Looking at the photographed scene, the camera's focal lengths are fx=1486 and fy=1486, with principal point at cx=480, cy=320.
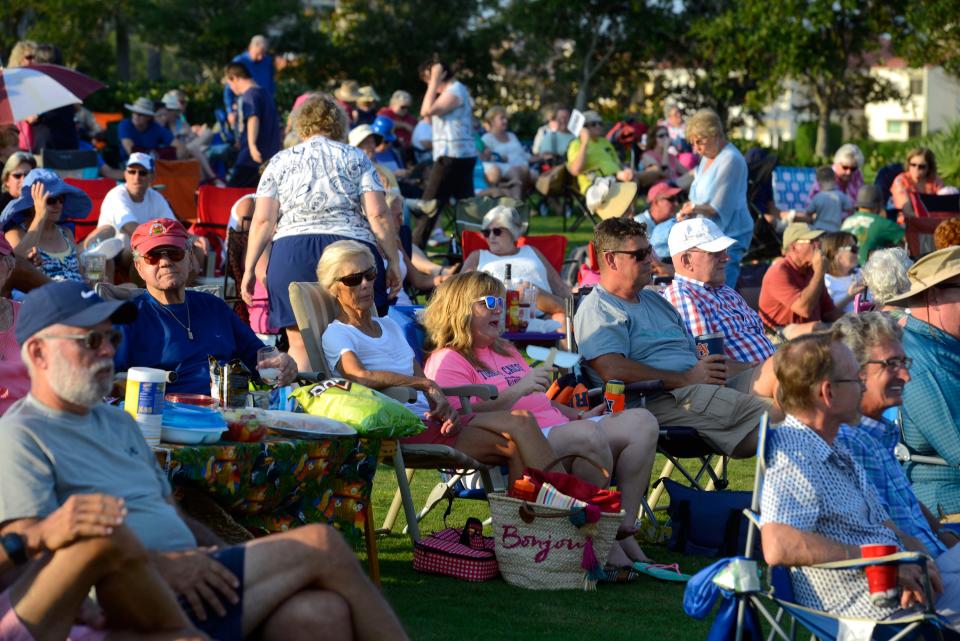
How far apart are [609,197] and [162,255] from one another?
26.4ft

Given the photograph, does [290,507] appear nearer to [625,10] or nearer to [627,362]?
[627,362]

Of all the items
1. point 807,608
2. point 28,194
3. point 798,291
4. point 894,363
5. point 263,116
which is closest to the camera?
point 807,608

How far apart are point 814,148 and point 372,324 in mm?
41911

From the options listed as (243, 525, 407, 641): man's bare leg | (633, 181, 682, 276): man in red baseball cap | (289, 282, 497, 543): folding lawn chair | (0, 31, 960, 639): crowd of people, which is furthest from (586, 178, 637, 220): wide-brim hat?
(243, 525, 407, 641): man's bare leg

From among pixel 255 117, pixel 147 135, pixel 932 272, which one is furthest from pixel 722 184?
pixel 147 135

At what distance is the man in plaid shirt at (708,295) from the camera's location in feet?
23.8

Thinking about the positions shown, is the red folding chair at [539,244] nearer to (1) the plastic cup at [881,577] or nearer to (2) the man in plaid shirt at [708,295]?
(2) the man in plaid shirt at [708,295]

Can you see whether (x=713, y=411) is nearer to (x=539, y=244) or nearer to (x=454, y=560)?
(x=454, y=560)

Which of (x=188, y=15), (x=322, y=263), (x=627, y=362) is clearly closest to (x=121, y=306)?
(x=322, y=263)

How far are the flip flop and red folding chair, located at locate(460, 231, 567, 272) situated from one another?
15.3 ft

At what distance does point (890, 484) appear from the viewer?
4.47m

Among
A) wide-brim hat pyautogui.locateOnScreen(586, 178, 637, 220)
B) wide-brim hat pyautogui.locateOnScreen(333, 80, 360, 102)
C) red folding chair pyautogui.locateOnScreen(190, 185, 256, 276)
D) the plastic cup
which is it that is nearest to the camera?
the plastic cup

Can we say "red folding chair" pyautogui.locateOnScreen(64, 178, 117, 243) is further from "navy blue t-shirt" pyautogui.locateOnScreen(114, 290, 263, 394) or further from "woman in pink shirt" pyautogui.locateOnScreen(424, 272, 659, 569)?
"navy blue t-shirt" pyautogui.locateOnScreen(114, 290, 263, 394)

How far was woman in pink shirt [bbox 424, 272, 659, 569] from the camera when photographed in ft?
20.0
